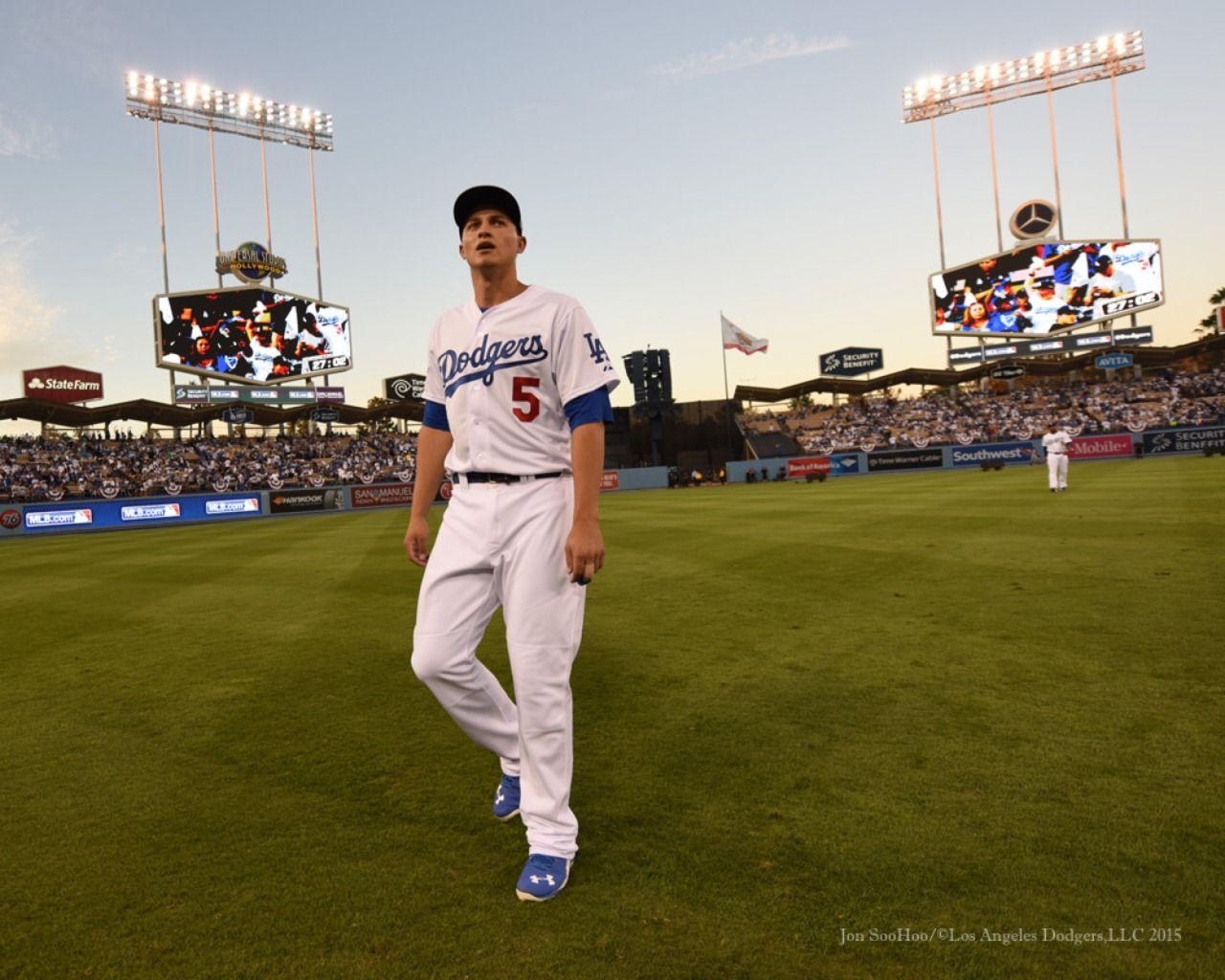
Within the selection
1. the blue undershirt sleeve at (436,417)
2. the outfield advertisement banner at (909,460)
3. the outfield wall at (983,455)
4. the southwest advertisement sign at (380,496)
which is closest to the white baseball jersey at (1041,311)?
the outfield wall at (983,455)

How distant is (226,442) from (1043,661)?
51.1 meters

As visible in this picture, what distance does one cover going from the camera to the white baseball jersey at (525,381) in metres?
2.79

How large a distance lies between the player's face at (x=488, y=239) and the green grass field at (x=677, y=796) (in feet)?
7.05

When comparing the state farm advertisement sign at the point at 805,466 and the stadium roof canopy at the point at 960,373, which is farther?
the stadium roof canopy at the point at 960,373

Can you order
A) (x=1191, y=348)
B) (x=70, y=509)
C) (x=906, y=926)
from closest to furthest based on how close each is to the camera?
(x=906, y=926) → (x=70, y=509) → (x=1191, y=348)

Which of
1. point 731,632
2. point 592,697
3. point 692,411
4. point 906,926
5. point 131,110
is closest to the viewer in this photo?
point 906,926

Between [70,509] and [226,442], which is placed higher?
[226,442]

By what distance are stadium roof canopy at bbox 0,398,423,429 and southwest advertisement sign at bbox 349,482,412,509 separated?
14399 millimetres

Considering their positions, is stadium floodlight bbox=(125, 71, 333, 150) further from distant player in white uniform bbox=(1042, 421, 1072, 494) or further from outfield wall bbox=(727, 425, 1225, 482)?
distant player in white uniform bbox=(1042, 421, 1072, 494)

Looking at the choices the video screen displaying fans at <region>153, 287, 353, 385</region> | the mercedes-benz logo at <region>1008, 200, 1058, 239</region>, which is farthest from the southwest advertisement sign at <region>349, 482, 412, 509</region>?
the mercedes-benz logo at <region>1008, 200, 1058, 239</region>

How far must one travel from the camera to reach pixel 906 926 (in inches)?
84.7

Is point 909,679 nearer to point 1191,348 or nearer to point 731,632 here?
point 731,632

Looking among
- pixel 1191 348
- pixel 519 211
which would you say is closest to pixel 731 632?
pixel 519 211

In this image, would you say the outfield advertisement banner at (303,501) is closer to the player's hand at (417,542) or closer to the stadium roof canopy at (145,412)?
the stadium roof canopy at (145,412)
